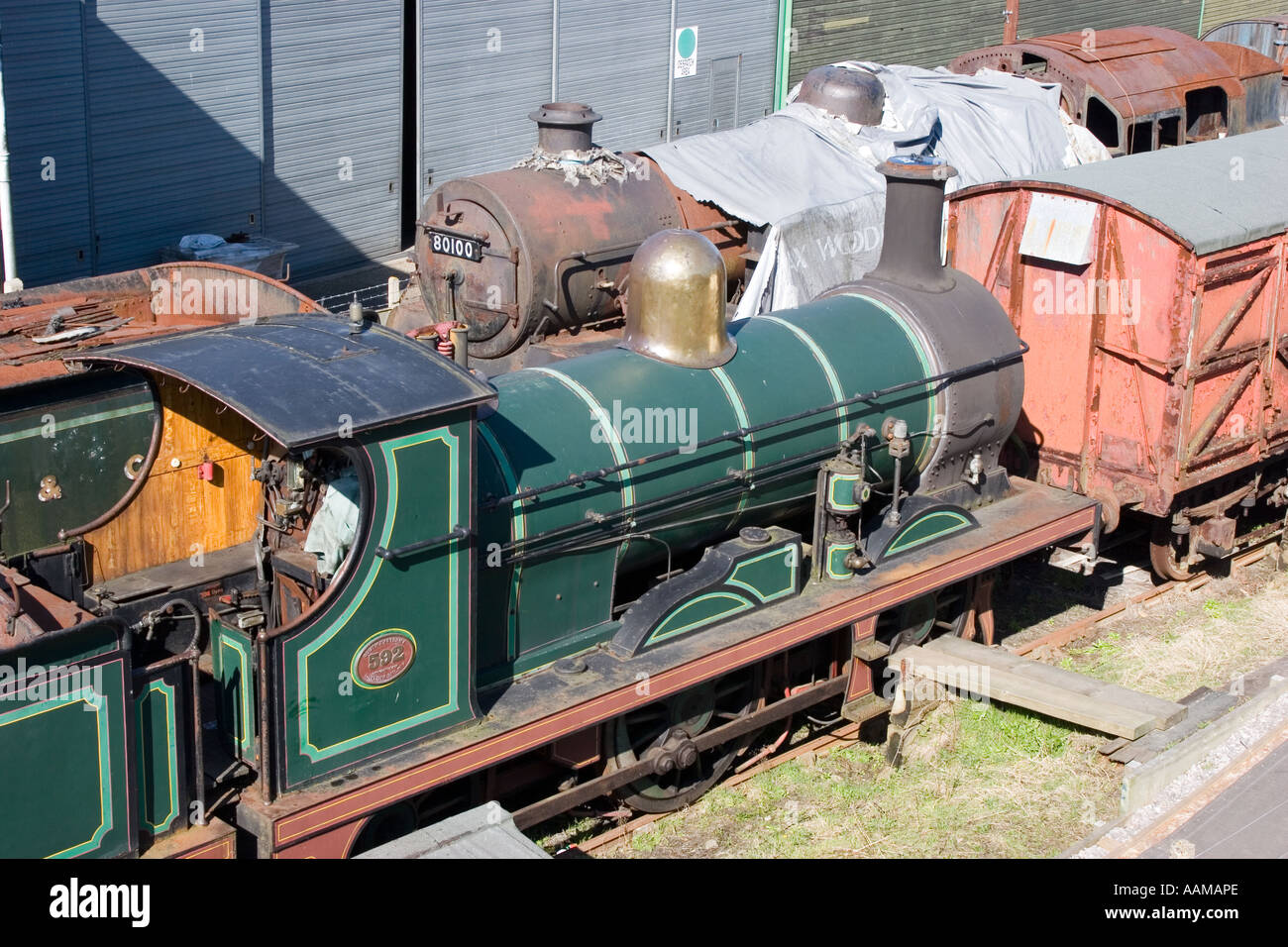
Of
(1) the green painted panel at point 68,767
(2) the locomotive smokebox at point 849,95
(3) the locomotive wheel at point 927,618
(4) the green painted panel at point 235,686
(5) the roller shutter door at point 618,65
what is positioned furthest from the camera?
(5) the roller shutter door at point 618,65

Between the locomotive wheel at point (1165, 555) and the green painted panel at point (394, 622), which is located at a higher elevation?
the green painted panel at point (394, 622)

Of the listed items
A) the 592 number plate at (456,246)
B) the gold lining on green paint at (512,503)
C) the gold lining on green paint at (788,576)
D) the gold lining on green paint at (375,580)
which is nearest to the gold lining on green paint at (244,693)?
the gold lining on green paint at (375,580)

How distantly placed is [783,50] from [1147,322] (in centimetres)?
1402

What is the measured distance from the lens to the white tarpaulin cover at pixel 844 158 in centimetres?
1334

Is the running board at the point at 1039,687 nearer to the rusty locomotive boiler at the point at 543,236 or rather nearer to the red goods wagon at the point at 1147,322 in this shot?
Result: the red goods wagon at the point at 1147,322

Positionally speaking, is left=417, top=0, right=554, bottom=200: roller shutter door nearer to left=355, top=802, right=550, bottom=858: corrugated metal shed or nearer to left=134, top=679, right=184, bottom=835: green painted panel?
left=355, top=802, right=550, bottom=858: corrugated metal shed

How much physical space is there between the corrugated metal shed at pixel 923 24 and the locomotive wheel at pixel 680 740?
53.7 ft

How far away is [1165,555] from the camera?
11344 millimetres

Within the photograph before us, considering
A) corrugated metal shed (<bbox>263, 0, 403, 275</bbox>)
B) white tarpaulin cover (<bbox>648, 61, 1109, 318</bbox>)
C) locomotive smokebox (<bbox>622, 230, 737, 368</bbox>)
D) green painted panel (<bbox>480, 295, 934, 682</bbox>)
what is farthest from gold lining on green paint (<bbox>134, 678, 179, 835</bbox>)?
corrugated metal shed (<bbox>263, 0, 403, 275</bbox>)

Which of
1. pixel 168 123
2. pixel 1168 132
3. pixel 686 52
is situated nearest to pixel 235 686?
pixel 168 123

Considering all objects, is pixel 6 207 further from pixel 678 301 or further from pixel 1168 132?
pixel 1168 132
